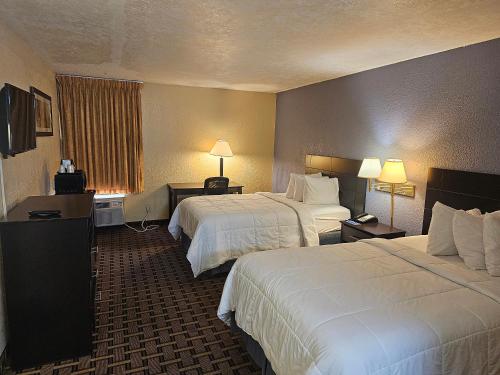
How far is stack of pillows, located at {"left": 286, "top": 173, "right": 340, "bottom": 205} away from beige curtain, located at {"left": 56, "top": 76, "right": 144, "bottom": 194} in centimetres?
266

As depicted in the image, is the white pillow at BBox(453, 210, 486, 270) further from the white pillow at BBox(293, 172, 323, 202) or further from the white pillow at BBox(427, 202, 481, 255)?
the white pillow at BBox(293, 172, 323, 202)

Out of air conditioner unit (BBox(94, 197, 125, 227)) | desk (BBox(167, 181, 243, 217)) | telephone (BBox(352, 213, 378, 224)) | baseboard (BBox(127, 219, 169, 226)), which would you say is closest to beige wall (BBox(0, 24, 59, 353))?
air conditioner unit (BBox(94, 197, 125, 227))

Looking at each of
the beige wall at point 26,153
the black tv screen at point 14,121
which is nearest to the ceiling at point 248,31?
the beige wall at point 26,153

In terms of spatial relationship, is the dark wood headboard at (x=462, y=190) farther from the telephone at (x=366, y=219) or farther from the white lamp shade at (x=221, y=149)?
the white lamp shade at (x=221, y=149)

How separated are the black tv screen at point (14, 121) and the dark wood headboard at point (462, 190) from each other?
11.5 ft

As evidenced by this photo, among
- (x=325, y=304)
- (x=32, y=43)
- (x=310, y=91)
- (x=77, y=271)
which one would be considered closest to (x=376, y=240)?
(x=325, y=304)

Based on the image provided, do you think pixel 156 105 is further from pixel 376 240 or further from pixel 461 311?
pixel 461 311

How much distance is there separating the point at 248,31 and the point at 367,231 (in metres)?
2.24

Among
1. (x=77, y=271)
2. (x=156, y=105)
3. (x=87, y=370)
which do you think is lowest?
(x=87, y=370)

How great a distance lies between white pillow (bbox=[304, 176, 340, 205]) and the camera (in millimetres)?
4211

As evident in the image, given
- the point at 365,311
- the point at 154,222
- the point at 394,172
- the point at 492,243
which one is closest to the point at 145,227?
the point at 154,222

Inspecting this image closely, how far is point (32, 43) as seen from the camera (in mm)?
3037

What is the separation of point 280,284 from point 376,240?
1.19 m

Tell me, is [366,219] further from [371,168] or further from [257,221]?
[257,221]
